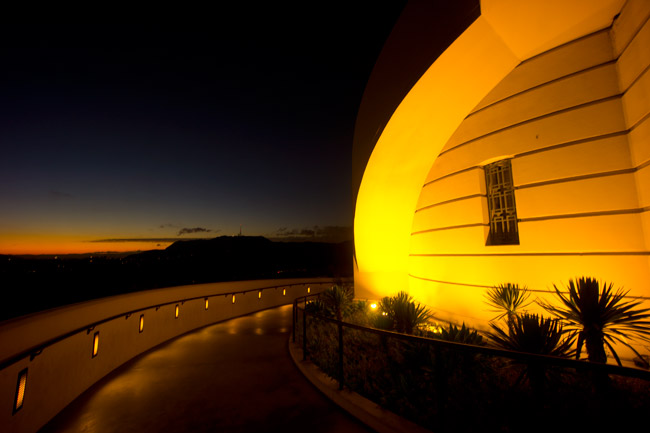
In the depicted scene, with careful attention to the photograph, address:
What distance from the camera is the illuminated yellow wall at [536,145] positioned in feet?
15.1

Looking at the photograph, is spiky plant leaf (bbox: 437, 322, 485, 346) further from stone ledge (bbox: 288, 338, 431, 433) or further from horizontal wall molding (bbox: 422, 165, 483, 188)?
horizontal wall molding (bbox: 422, 165, 483, 188)

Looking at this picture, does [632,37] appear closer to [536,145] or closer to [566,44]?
[566,44]

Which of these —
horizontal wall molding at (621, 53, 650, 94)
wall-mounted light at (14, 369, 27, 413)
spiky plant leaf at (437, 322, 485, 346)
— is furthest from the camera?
spiky plant leaf at (437, 322, 485, 346)

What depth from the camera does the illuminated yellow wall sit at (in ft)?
15.1

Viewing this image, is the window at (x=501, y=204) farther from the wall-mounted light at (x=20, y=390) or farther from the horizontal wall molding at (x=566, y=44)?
the wall-mounted light at (x=20, y=390)

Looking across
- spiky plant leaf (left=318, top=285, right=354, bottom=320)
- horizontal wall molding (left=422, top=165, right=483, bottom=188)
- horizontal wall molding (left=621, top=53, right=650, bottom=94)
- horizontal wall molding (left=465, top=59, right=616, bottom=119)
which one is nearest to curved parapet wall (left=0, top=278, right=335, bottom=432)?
spiky plant leaf (left=318, top=285, right=354, bottom=320)

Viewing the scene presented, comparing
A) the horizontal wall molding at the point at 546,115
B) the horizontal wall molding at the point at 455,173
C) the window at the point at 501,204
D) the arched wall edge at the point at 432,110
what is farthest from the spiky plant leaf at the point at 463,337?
the arched wall edge at the point at 432,110

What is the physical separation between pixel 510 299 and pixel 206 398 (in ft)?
18.0

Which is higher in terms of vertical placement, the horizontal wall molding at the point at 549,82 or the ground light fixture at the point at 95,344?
the horizontal wall molding at the point at 549,82

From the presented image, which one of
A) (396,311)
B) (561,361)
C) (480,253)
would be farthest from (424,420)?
(480,253)

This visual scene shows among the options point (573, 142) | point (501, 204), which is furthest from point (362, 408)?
point (573, 142)

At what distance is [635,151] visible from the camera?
4477mm

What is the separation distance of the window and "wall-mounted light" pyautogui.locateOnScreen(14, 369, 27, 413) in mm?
7733

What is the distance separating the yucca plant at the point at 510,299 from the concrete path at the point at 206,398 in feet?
13.3
